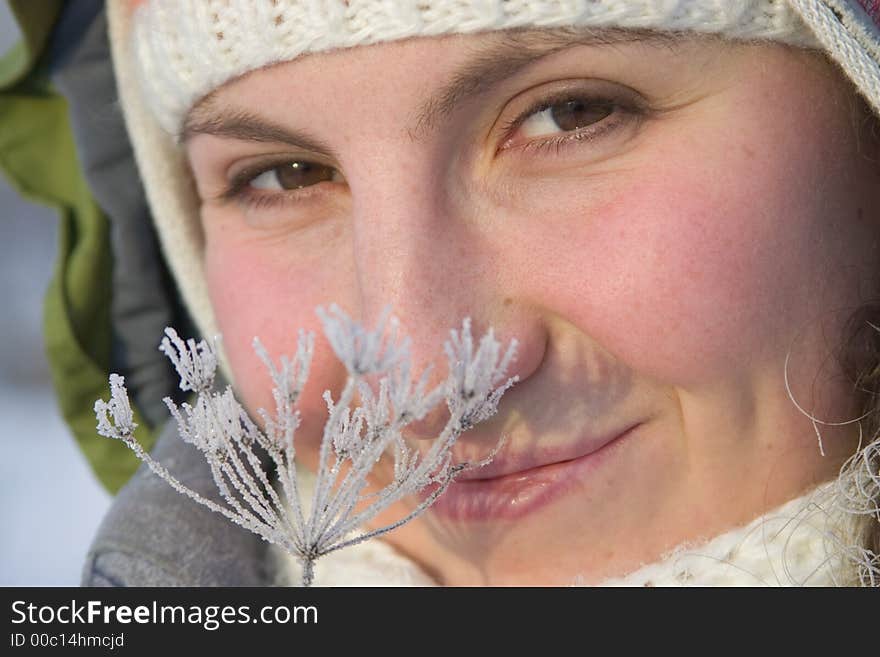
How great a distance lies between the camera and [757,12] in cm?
108

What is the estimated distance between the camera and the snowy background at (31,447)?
9.78 feet

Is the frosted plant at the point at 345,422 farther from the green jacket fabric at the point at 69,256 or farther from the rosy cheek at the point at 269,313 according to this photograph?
the green jacket fabric at the point at 69,256

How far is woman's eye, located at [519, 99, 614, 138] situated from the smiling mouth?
338 millimetres

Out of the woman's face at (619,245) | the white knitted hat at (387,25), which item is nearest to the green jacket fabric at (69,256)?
the white knitted hat at (387,25)

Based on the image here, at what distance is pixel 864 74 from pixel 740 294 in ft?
0.82

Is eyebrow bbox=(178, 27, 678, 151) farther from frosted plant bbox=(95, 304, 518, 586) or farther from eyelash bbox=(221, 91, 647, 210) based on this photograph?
frosted plant bbox=(95, 304, 518, 586)

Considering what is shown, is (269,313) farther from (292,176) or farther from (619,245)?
(619,245)

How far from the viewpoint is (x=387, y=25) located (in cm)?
108

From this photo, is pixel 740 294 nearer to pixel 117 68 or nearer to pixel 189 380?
pixel 189 380

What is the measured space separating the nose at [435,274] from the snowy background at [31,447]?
1.68m

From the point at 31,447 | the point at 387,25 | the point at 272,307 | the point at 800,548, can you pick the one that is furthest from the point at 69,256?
the point at 31,447

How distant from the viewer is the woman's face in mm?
1075
